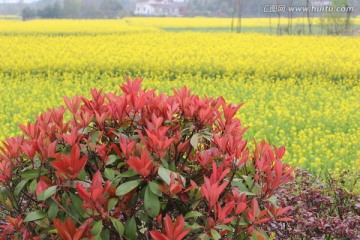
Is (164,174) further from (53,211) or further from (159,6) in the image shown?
(159,6)

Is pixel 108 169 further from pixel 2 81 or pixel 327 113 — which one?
pixel 2 81

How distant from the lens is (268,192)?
7.10 feet

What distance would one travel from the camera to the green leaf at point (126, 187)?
1897 millimetres

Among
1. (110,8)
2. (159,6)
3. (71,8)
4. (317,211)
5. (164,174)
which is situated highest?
(164,174)

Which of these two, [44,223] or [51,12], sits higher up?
[44,223]

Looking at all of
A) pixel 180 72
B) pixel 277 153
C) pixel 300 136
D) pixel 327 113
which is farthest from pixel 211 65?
pixel 277 153

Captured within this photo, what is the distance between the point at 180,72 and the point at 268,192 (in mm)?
8864

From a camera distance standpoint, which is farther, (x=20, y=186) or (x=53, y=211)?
(x=20, y=186)

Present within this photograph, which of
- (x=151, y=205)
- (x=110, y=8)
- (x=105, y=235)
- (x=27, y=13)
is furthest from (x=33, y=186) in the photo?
(x=110, y=8)

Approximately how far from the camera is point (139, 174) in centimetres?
196

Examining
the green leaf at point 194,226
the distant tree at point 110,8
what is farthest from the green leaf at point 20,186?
the distant tree at point 110,8

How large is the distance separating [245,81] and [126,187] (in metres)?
8.89

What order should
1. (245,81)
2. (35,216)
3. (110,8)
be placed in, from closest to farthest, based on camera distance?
(35,216) → (245,81) → (110,8)

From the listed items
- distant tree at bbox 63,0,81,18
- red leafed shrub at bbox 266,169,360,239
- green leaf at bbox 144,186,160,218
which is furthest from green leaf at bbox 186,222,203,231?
distant tree at bbox 63,0,81,18
